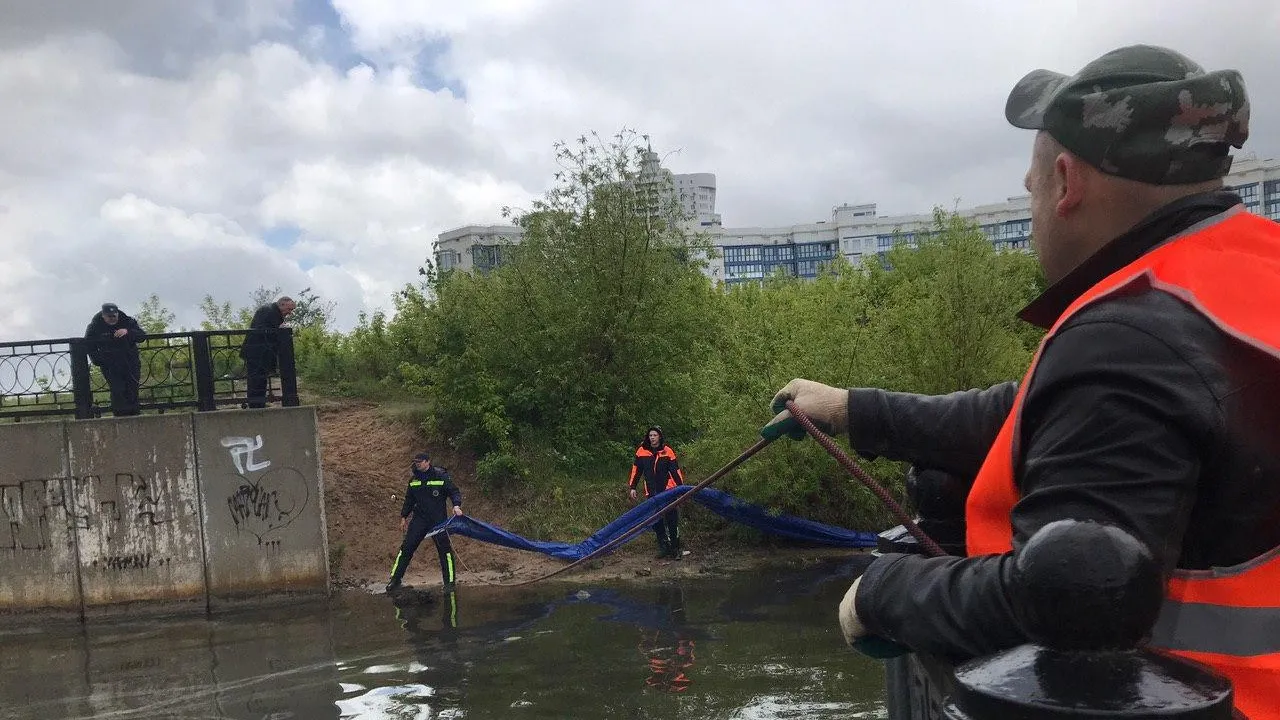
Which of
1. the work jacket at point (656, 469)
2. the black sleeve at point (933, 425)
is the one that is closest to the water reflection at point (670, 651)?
the work jacket at point (656, 469)

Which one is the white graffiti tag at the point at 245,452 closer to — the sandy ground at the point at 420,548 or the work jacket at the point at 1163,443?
the sandy ground at the point at 420,548

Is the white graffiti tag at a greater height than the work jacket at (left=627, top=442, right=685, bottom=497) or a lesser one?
greater

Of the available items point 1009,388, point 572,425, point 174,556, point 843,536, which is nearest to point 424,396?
point 572,425

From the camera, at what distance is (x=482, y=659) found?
9.09m

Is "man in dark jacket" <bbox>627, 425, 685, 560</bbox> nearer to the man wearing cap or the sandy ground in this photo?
the sandy ground

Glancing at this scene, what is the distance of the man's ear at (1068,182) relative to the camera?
1357mm

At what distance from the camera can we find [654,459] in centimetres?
1430

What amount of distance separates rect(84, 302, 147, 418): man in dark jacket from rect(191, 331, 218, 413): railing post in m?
0.83

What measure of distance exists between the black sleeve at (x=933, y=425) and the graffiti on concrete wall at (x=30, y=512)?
13.1 m

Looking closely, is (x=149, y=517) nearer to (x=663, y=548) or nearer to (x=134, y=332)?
(x=134, y=332)

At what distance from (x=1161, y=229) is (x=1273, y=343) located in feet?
0.88

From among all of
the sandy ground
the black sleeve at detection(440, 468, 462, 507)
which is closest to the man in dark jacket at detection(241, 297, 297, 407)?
the sandy ground

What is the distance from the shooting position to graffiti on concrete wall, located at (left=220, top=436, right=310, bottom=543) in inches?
507

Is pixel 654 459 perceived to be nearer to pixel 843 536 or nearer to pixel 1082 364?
pixel 843 536
